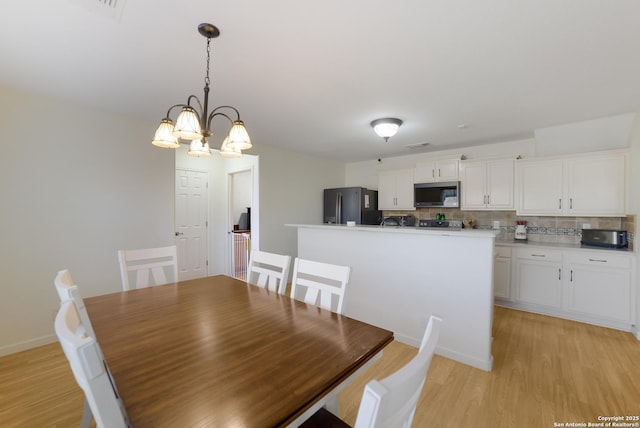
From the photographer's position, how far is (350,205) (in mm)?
4848

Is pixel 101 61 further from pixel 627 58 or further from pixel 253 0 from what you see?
pixel 627 58

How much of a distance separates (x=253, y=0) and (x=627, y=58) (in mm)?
2487

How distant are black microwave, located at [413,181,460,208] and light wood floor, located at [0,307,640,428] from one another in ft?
7.05

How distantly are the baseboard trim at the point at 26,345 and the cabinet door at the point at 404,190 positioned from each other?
16.0 feet

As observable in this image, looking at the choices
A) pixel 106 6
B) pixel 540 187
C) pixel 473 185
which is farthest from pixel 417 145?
pixel 106 6

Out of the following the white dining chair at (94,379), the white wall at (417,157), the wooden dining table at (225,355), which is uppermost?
the white wall at (417,157)

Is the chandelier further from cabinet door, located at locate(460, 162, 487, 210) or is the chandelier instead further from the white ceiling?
cabinet door, located at locate(460, 162, 487, 210)

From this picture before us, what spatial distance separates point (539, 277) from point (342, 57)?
3541 millimetres

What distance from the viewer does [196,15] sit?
143 cm

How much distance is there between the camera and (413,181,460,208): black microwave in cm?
422

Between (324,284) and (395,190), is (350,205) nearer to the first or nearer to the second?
(395,190)

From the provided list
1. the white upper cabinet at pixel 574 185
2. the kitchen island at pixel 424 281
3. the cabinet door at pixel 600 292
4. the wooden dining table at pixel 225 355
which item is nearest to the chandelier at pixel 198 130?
the wooden dining table at pixel 225 355

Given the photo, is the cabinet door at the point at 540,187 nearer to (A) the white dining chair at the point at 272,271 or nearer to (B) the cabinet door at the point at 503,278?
(B) the cabinet door at the point at 503,278

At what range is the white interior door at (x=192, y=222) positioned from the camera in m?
4.46
